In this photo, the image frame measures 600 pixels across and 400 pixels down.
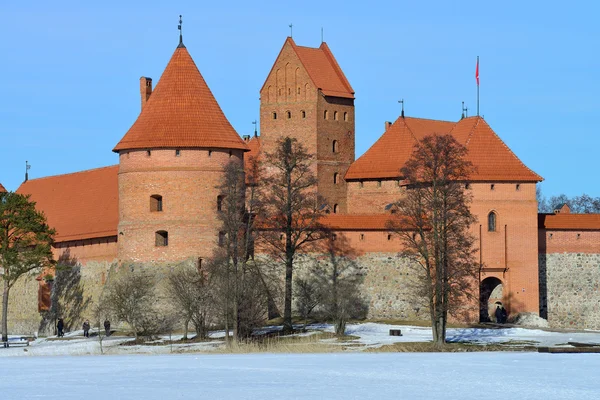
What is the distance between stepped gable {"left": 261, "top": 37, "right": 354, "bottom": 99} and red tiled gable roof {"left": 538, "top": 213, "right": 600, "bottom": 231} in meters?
10.6

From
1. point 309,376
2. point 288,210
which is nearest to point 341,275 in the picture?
point 288,210

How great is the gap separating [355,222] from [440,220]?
10023 mm

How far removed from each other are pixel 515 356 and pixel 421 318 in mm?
16508

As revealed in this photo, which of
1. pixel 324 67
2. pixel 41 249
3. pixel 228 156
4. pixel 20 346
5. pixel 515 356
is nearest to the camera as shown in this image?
pixel 515 356

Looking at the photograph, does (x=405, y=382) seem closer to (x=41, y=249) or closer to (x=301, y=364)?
(x=301, y=364)

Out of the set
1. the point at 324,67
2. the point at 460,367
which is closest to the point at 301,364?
the point at 460,367

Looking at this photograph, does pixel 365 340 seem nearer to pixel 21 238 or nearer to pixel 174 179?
pixel 174 179

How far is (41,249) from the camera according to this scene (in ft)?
162

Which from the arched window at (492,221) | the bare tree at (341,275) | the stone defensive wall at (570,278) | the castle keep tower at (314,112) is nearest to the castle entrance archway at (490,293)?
the arched window at (492,221)

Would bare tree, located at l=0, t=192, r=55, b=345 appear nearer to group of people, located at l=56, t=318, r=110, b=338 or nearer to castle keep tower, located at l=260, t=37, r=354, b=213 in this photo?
group of people, located at l=56, t=318, r=110, b=338

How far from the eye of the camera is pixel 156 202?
46.4 meters

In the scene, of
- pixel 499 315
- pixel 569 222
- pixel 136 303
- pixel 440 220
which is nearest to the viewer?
pixel 440 220

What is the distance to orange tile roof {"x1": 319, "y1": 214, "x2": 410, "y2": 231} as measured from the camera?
48.0m

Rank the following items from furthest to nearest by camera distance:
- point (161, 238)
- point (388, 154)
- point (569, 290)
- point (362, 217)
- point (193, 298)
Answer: point (388, 154) → point (569, 290) → point (362, 217) → point (161, 238) → point (193, 298)
